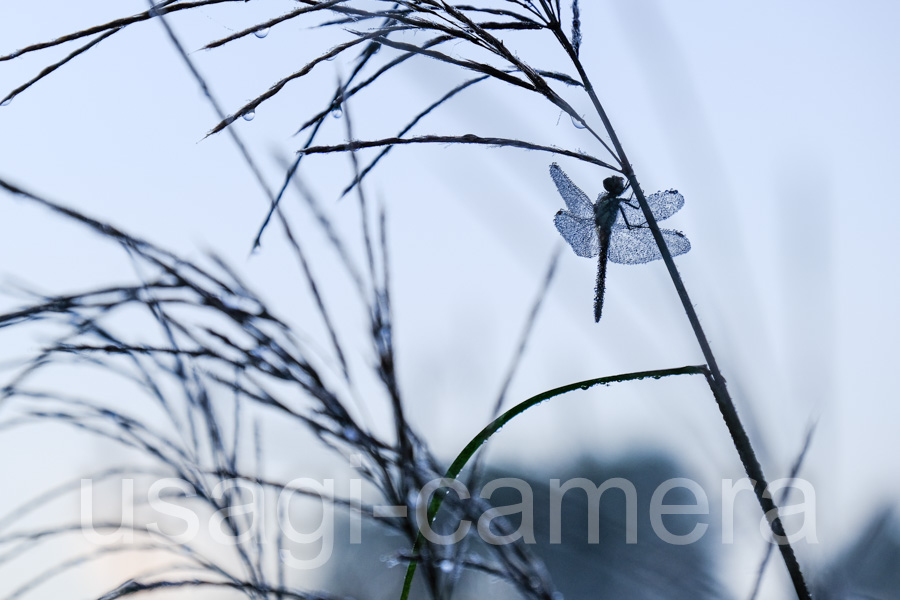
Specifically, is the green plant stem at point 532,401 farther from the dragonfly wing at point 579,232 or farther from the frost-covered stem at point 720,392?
the dragonfly wing at point 579,232

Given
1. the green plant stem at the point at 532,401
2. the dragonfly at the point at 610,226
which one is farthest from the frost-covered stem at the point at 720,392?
the dragonfly at the point at 610,226

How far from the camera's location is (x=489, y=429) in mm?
494

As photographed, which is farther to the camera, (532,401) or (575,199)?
(575,199)

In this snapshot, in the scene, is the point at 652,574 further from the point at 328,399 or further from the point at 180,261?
the point at 180,261

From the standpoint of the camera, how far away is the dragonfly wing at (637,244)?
0.68 metres

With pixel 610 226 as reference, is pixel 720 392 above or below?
below

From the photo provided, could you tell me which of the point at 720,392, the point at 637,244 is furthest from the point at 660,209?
the point at 720,392

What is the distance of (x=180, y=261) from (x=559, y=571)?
13.5m

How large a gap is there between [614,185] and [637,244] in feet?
0.24

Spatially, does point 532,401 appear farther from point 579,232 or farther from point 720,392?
point 579,232

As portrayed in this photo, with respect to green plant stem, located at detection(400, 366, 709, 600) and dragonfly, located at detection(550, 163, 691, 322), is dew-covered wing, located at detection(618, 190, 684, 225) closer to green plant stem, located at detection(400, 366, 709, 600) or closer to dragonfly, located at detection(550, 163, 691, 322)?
dragonfly, located at detection(550, 163, 691, 322)

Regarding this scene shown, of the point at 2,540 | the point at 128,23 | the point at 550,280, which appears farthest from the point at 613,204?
the point at 2,540

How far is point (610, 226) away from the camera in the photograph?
2.33 feet

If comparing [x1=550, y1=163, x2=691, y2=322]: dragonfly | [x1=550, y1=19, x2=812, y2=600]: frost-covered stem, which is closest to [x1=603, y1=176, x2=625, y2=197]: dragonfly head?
[x1=550, y1=163, x2=691, y2=322]: dragonfly
